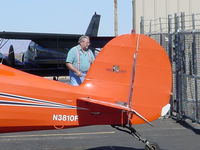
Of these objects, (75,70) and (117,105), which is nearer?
(117,105)

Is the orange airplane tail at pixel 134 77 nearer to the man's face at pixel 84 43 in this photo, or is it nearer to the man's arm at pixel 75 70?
the man's arm at pixel 75 70

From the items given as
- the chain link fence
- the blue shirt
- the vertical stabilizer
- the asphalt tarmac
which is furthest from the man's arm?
the vertical stabilizer

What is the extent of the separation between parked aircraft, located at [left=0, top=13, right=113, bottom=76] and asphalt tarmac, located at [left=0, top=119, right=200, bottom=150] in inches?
548

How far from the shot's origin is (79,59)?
851 cm

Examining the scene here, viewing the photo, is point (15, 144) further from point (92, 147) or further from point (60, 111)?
point (60, 111)

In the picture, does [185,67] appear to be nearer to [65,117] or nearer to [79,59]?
[79,59]

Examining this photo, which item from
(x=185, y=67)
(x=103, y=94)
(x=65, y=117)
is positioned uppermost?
(x=185, y=67)

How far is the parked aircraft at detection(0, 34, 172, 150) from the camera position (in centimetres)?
594

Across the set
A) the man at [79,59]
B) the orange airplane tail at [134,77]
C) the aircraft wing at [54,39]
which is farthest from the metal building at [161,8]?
the aircraft wing at [54,39]

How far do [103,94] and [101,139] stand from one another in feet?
7.55

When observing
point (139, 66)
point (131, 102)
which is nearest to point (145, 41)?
point (139, 66)

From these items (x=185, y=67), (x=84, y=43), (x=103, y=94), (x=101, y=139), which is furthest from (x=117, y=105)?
(x=185, y=67)

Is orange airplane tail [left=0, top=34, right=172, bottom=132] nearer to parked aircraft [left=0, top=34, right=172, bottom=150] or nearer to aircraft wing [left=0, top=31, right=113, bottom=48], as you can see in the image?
parked aircraft [left=0, top=34, right=172, bottom=150]

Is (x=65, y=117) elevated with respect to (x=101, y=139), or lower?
elevated
